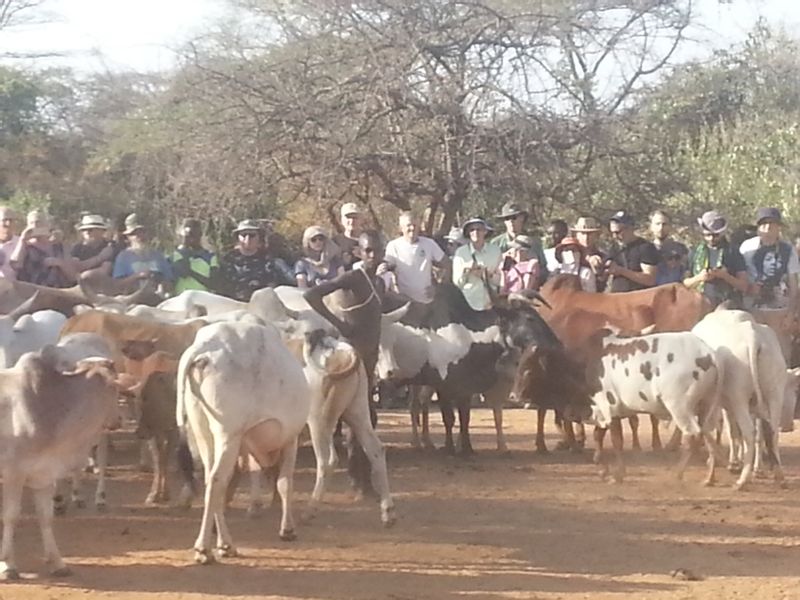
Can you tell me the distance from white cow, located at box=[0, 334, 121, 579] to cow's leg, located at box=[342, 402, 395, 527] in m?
1.95

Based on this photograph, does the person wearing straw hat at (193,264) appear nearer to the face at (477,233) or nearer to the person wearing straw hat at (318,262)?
the person wearing straw hat at (318,262)

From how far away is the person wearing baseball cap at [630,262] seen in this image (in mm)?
12945

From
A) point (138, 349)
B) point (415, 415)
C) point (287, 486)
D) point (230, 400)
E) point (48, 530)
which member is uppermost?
point (138, 349)

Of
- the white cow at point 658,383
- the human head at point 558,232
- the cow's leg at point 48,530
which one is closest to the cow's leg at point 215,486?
the cow's leg at point 48,530

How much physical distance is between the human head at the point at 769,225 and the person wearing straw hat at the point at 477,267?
7.91 feet

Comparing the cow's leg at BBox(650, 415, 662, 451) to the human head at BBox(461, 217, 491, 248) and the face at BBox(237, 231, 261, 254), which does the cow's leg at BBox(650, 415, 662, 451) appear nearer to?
the human head at BBox(461, 217, 491, 248)

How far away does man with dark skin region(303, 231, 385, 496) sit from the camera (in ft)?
31.3

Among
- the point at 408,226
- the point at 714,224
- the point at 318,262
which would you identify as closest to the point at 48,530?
the point at 318,262

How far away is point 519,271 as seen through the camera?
1286cm

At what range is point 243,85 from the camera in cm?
1770

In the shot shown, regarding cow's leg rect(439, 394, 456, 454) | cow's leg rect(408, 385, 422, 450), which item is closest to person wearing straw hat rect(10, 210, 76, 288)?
cow's leg rect(408, 385, 422, 450)

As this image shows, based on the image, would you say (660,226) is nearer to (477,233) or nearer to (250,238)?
(477,233)

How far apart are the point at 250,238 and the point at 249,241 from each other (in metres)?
0.04

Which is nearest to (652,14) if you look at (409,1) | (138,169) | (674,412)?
(409,1)
